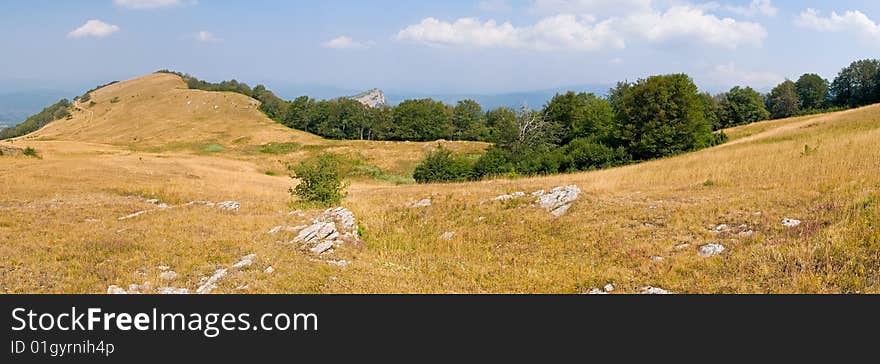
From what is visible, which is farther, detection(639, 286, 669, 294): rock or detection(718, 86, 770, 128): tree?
detection(718, 86, 770, 128): tree

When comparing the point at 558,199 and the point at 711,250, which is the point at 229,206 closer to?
the point at 558,199

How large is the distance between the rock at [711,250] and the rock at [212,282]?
11.5m

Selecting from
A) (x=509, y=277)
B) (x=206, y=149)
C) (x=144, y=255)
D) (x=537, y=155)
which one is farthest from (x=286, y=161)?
(x=509, y=277)

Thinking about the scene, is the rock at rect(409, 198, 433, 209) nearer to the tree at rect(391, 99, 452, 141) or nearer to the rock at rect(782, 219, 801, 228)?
the rock at rect(782, 219, 801, 228)

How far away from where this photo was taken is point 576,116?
2945 inches

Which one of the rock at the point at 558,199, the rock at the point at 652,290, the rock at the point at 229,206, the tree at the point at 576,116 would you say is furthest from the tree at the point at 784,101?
the rock at the point at 229,206

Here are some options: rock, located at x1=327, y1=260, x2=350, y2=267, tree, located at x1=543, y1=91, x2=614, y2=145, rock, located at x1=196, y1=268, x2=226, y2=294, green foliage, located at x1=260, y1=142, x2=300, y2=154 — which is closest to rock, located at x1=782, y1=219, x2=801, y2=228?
rock, located at x1=327, y1=260, x2=350, y2=267

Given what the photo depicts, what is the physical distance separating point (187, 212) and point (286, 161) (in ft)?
174

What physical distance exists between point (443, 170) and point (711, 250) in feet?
127

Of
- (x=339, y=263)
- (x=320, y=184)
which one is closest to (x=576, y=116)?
(x=320, y=184)

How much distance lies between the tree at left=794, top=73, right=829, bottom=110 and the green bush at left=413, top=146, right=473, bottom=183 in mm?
89169

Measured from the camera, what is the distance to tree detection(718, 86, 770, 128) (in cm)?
8956
